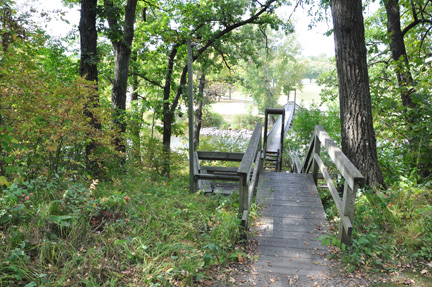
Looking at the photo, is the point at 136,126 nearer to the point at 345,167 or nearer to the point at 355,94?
the point at 355,94

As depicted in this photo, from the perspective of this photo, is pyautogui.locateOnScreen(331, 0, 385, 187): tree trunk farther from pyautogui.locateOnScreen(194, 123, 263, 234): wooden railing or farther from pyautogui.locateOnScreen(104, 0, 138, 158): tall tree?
pyautogui.locateOnScreen(104, 0, 138, 158): tall tree

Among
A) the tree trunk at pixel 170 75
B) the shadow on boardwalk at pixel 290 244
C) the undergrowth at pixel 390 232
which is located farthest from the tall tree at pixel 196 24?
the undergrowth at pixel 390 232

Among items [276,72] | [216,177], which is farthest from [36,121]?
[276,72]

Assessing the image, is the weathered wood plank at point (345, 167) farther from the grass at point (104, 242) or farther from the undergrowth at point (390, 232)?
the grass at point (104, 242)

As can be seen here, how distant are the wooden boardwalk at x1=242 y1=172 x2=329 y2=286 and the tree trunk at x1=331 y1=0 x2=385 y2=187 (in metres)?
0.98

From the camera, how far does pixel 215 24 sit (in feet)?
38.3

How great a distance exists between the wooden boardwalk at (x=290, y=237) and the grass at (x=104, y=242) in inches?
16.1

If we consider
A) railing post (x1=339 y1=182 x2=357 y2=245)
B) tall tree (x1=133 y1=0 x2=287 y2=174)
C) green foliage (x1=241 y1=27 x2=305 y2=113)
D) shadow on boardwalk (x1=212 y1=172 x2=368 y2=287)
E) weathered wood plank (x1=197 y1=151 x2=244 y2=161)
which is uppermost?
green foliage (x1=241 y1=27 x2=305 y2=113)

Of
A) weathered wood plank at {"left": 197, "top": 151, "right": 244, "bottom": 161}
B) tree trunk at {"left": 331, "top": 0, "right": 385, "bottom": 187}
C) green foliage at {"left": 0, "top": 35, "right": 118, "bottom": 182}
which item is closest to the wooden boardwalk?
tree trunk at {"left": 331, "top": 0, "right": 385, "bottom": 187}

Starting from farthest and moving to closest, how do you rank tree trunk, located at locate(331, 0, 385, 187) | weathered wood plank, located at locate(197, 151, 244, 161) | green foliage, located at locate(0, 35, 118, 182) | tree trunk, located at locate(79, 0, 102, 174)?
1. weathered wood plank, located at locate(197, 151, 244, 161)
2. tree trunk, located at locate(79, 0, 102, 174)
3. tree trunk, located at locate(331, 0, 385, 187)
4. green foliage, located at locate(0, 35, 118, 182)

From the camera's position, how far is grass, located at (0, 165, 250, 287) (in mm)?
2705

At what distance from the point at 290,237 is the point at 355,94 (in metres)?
2.68

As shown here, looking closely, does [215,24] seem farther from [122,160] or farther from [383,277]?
[383,277]

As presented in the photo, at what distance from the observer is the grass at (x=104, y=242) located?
2.71m
